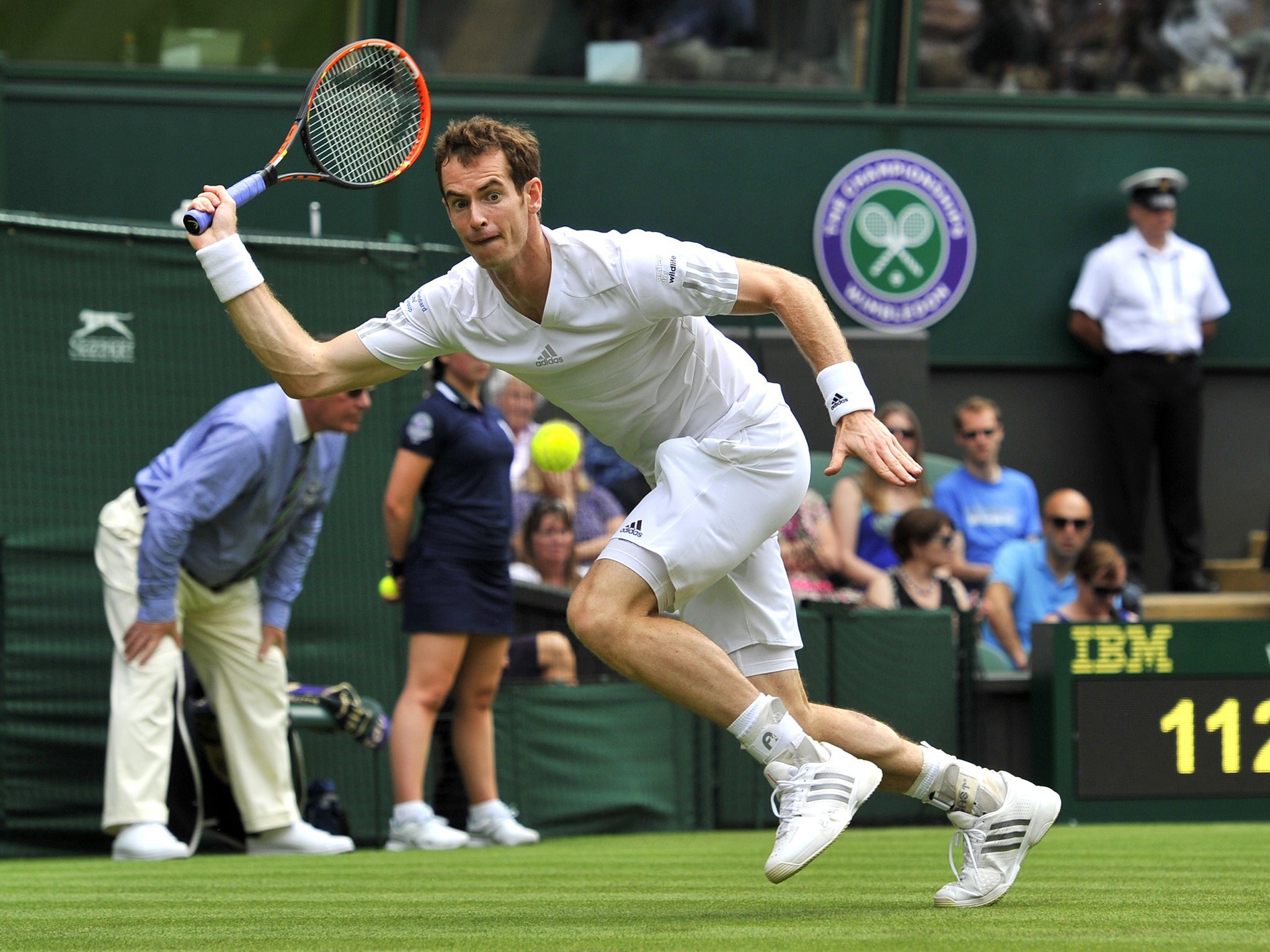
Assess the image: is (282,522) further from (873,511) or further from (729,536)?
(873,511)

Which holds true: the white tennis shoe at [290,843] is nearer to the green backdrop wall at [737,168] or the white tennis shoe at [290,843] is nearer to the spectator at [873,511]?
the spectator at [873,511]

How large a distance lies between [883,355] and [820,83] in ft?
7.06

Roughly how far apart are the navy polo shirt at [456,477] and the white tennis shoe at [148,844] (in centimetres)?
144

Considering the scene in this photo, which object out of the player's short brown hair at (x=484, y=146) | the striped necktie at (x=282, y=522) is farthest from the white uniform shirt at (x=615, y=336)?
the striped necktie at (x=282, y=522)

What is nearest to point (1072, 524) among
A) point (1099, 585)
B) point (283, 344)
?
point (1099, 585)

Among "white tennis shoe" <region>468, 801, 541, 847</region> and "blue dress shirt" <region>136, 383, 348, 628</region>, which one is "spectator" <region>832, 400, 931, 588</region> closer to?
"white tennis shoe" <region>468, 801, 541, 847</region>

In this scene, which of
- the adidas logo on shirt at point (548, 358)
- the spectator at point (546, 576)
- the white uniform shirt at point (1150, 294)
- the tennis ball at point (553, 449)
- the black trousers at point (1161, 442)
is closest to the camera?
the adidas logo on shirt at point (548, 358)

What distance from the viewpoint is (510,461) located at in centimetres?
734

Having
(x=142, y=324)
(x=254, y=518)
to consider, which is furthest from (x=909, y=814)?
(x=142, y=324)

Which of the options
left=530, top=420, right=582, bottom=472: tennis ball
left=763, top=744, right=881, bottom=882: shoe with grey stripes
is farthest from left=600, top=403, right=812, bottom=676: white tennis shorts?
left=530, top=420, right=582, bottom=472: tennis ball

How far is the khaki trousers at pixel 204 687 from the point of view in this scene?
22.1 feet

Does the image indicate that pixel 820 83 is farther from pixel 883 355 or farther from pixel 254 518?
pixel 254 518

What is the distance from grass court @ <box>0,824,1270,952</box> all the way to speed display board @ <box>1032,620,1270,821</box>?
1069mm

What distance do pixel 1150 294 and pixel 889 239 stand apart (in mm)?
1741
